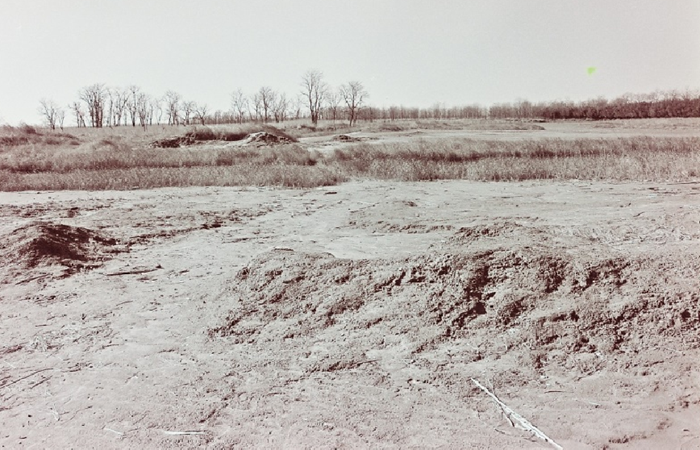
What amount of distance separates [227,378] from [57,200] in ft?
36.8

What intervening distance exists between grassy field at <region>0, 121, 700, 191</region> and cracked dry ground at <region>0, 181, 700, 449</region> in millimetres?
7930

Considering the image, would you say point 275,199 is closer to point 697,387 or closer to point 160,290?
point 160,290

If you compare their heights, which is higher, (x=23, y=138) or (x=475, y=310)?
(x=23, y=138)

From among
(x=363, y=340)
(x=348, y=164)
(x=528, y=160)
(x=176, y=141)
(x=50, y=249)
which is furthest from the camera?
(x=176, y=141)

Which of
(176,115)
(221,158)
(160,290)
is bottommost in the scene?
(160,290)

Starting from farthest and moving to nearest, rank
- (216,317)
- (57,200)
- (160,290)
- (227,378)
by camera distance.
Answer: (57,200), (160,290), (216,317), (227,378)

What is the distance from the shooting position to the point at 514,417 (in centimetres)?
369

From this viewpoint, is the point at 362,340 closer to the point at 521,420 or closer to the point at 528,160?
the point at 521,420

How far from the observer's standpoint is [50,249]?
7137 mm

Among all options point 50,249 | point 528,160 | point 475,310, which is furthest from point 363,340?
point 528,160

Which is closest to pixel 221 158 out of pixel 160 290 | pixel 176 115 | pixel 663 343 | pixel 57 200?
pixel 57 200

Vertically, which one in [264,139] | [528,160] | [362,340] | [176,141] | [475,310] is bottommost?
[362,340]

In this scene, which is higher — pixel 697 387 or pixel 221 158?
pixel 221 158

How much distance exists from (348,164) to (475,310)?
14.0 m
